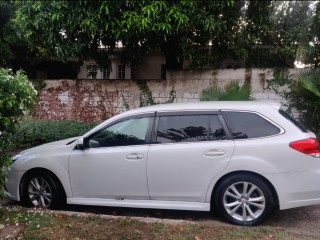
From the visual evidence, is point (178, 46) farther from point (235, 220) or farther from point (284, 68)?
point (235, 220)

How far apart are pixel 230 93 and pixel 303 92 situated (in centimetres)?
152

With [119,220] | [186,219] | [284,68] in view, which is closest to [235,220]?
[186,219]

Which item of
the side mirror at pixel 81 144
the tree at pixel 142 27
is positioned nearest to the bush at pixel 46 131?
the tree at pixel 142 27

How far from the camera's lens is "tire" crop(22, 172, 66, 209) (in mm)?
5188

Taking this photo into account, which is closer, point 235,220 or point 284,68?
point 235,220

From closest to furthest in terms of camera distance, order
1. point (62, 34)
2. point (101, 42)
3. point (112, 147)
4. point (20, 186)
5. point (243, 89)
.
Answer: point (112, 147) < point (20, 186) < point (243, 89) < point (62, 34) < point (101, 42)

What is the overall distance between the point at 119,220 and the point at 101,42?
561 centimetres

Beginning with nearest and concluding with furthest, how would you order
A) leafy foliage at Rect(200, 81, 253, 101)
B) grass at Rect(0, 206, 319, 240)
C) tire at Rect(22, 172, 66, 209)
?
grass at Rect(0, 206, 319, 240) < tire at Rect(22, 172, 66, 209) < leafy foliage at Rect(200, 81, 253, 101)

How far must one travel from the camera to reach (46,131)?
8.98 m

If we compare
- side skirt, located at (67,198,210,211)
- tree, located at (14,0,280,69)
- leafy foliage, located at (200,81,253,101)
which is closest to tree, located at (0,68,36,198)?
side skirt, located at (67,198,210,211)

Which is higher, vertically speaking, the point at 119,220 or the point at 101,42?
Result: the point at 101,42

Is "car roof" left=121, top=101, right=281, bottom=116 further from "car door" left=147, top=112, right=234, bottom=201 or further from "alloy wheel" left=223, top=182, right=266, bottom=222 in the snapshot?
"alloy wheel" left=223, top=182, right=266, bottom=222

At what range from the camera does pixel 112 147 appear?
4.96 m

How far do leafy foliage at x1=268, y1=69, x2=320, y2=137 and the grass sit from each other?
12.5ft
